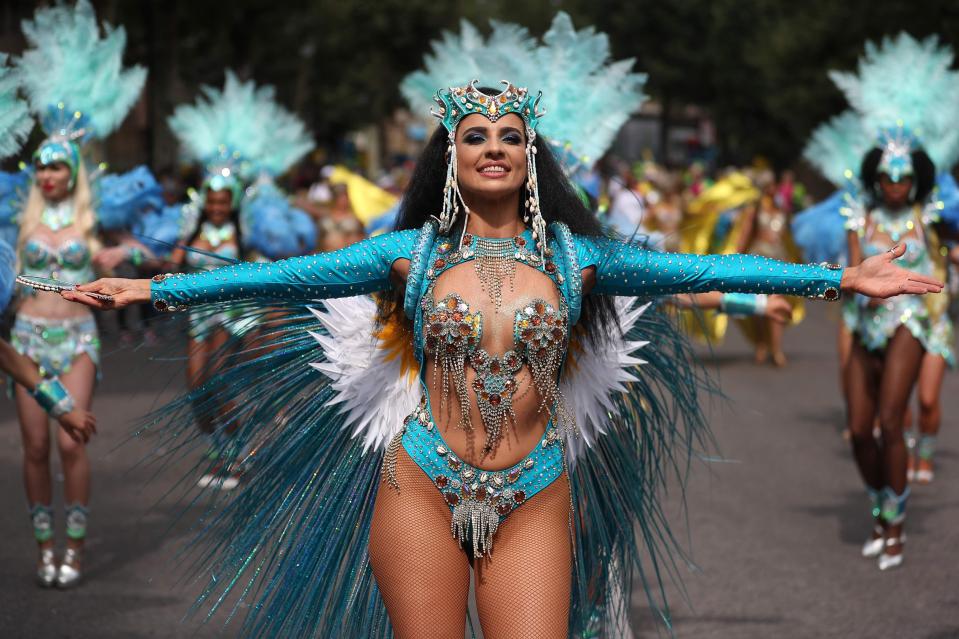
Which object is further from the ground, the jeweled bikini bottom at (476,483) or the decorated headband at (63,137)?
the decorated headband at (63,137)

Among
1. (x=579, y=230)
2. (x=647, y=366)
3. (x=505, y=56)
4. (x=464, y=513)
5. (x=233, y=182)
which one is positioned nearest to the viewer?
(x=464, y=513)

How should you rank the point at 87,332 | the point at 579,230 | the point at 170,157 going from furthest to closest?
the point at 170,157 → the point at 87,332 → the point at 579,230

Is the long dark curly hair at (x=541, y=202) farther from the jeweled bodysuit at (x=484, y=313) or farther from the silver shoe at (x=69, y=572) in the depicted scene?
the silver shoe at (x=69, y=572)

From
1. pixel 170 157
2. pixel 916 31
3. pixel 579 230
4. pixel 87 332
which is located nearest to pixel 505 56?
pixel 87 332

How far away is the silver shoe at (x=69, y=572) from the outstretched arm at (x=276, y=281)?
291cm

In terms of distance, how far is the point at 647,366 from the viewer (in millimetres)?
4953

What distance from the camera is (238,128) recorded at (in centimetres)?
1048

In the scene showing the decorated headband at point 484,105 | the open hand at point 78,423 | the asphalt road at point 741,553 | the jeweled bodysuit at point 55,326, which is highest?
the decorated headband at point 484,105

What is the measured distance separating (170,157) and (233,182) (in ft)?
58.0

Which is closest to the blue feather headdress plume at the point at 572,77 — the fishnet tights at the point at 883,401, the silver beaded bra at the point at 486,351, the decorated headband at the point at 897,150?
the decorated headband at the point at 897,150

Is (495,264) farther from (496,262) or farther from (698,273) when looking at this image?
(698,273)

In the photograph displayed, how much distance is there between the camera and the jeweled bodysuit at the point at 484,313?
392cm

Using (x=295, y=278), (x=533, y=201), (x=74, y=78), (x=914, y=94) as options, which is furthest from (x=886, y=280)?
(x=74, y=78)

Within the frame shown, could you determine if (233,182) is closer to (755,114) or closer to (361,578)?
(361,578)
